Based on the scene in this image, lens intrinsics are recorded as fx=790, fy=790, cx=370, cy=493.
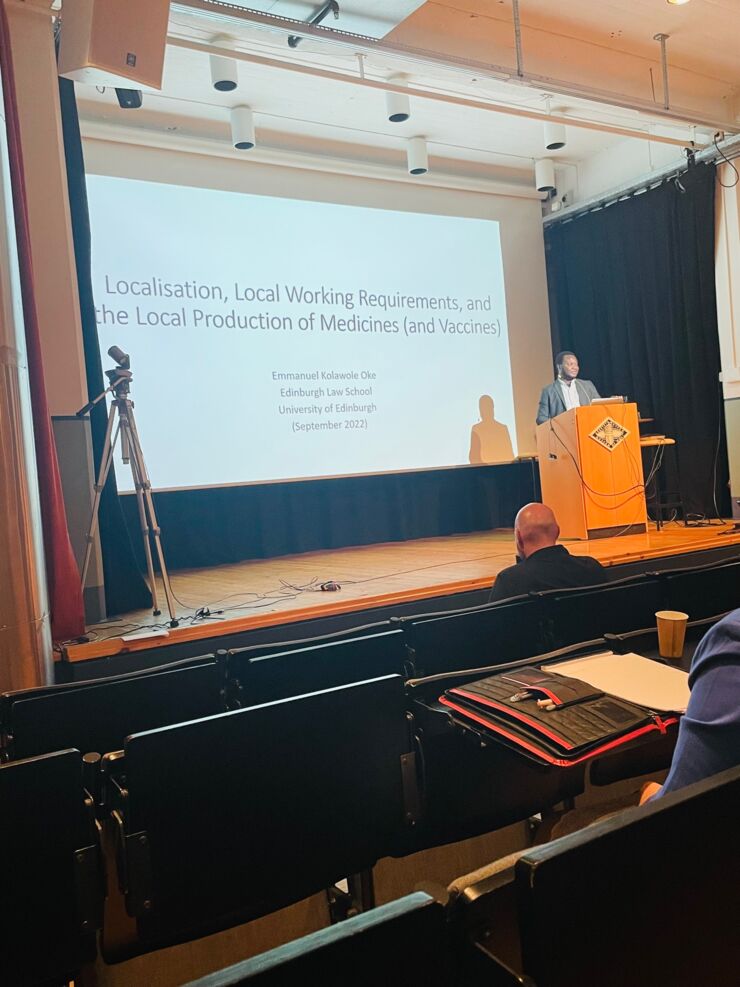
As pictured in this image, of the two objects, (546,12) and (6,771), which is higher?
(546,12)

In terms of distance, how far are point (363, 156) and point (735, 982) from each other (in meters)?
6.95

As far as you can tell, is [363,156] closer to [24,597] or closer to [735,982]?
[24,597]

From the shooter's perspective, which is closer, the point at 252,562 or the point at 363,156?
the point at 252,562

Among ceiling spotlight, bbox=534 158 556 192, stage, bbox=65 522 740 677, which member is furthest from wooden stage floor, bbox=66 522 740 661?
ceiling spotlight, bbox=534 158 556 192

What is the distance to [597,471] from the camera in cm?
520

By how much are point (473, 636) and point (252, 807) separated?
1240mm

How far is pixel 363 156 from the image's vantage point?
22.6ft

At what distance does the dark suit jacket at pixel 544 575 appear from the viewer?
2.96 m

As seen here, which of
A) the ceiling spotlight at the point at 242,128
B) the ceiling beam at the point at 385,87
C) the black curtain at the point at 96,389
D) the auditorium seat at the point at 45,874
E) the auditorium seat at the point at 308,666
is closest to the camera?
the auditorium seat at the point at 45,874

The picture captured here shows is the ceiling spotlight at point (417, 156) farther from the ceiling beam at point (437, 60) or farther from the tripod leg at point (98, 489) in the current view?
the tripod leg at point (98, 489)

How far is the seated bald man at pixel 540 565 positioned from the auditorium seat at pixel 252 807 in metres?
1.51

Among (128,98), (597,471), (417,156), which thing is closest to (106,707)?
(128,98)

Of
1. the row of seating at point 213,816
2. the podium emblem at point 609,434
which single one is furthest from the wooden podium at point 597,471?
the row of seating at point 213,816

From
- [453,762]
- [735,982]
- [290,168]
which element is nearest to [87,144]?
[290,168]
